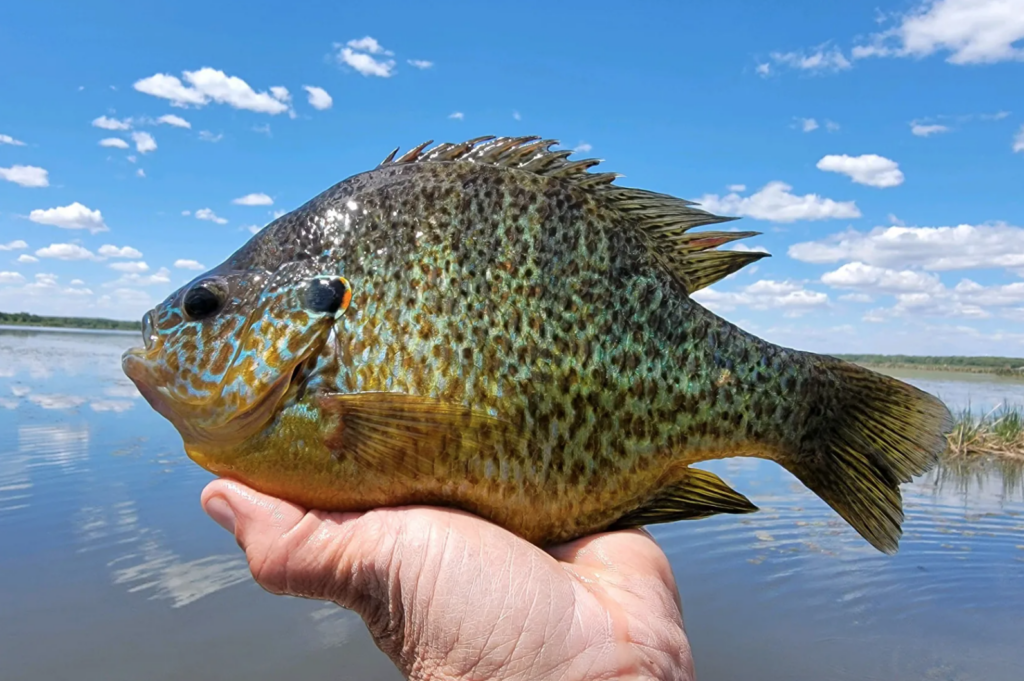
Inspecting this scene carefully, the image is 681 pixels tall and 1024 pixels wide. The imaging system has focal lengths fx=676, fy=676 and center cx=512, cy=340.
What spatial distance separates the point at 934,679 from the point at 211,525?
11001 mm

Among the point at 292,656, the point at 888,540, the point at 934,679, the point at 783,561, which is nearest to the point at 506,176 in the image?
the point at 888,540

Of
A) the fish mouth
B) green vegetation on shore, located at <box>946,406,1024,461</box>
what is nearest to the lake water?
green vegetation on shore, located at <box>946,406,1024,461</box>

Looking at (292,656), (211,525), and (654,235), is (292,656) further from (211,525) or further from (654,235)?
(654,235)

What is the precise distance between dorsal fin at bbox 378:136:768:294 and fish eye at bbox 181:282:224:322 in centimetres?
96

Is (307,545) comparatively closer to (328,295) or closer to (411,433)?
(411,433)

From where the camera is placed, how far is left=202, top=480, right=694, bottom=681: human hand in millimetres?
2471

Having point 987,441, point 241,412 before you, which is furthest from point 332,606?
point 987,441

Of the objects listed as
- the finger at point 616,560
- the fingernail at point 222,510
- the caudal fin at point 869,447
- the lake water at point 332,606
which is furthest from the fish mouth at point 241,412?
the lake water at point 332,606

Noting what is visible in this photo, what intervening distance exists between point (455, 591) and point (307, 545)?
59 centimetres

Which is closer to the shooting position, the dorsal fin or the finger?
the finger

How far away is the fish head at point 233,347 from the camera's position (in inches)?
105

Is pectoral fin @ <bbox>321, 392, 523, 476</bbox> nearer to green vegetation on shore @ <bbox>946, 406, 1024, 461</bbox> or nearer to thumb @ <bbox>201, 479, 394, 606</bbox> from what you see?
thumb @ <bbox>201, 479, 394, 606</bbox>

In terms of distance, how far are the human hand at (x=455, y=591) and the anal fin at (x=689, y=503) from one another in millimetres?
344

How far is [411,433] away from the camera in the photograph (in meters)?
2.55
